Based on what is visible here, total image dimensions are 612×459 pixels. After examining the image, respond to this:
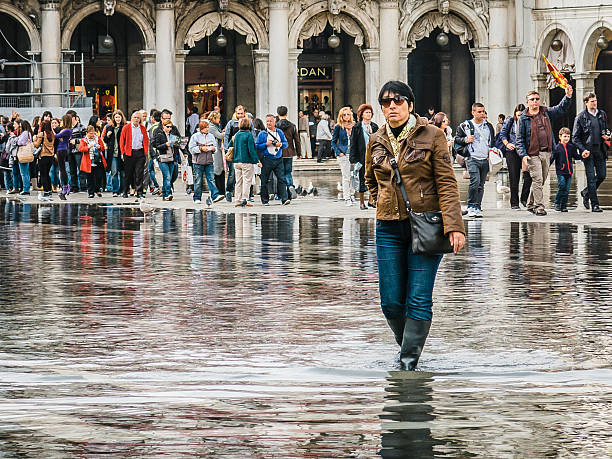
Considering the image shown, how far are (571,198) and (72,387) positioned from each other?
2017 cm

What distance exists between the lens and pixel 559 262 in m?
15.7

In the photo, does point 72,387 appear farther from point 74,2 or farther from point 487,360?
point 74,2

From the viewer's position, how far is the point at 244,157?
25.7m

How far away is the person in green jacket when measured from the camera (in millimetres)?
25750

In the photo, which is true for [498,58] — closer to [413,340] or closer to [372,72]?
[372,72]

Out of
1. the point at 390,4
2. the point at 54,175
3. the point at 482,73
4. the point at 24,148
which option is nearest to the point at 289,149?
the point at 24,148

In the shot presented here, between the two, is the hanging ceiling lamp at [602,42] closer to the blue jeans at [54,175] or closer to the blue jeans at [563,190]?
the blue jeans at [54,175]

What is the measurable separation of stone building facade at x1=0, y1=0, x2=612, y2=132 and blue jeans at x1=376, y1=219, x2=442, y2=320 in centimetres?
3397

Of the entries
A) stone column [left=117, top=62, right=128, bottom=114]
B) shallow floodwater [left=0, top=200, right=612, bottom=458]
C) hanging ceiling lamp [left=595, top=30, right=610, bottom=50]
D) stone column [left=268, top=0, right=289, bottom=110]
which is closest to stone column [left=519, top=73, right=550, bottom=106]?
hanging ceiling lamp [left=595, top=30, right=610, bottom=50]

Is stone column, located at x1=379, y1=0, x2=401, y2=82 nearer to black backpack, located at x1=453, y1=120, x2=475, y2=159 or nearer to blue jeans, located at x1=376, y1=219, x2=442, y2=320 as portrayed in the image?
black backpack, located at x1=453, y1=120, x2=475, y2=159

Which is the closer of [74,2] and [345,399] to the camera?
[345,399]

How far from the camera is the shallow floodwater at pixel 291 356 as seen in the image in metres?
7.23

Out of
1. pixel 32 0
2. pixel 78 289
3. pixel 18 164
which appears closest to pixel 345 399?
pixel 78 289

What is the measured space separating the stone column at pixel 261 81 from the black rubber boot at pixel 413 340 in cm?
3657
